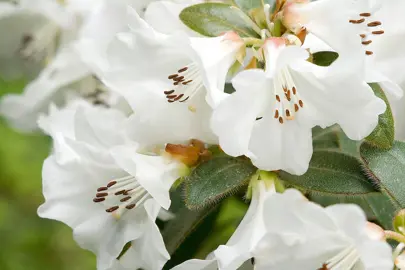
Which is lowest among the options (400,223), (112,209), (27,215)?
(27,215)

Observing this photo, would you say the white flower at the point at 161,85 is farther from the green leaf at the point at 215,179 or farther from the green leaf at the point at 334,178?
the green leaf at the point at 334,178

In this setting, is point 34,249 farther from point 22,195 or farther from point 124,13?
point 124,13

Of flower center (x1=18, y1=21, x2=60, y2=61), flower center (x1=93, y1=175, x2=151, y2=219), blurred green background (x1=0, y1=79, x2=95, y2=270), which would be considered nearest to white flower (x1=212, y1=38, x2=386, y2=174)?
flower center (x1=93, y1=175, x2=151, y2=219)

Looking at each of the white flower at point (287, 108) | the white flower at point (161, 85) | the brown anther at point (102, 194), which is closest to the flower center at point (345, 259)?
the white flower at point (287, 108)

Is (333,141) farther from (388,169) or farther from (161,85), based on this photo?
(161,85)

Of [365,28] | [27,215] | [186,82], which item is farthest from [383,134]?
[27,215]

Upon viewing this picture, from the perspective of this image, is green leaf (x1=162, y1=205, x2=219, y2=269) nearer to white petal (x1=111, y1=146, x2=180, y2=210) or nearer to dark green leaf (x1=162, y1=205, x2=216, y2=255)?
dark green leaf (x1=162, y1=205, x2=216, y2=255)

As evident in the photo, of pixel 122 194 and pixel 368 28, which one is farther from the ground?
pixel 368 28
